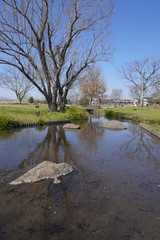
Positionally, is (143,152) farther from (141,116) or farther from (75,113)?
(141,116)

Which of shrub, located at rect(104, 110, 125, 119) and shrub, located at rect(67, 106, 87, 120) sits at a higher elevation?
shrub, located at rect(67, 106, 87, 120)

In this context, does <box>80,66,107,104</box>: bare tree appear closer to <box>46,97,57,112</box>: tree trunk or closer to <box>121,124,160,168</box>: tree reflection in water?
Result: <box>46,97,57,112</box>: tree trunk

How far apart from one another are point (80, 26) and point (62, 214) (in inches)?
685

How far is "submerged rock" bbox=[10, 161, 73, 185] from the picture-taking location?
4062 millimetres

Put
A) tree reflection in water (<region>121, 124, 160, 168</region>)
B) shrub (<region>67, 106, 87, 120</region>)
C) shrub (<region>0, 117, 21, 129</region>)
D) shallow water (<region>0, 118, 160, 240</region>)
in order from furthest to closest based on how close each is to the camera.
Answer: shrub (<region>67, 106, 87, 120</region>)
shrub (<region>0, 117, 21, 129</region>)
tree reflection in water (<region>121, 124, 160, 168</region>)
shallow water (<region>0, 118, 160, 240</region>)

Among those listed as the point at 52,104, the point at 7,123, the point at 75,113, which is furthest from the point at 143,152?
the point at 52,104

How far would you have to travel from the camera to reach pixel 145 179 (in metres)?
4.39

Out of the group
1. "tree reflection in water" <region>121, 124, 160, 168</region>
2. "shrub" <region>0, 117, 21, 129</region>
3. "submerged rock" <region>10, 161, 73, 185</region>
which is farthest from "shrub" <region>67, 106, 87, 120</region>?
"submerged rock" <region>10, 161, 73, 185</region>

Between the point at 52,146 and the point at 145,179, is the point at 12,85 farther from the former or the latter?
the point at 145,179

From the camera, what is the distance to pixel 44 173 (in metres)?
4.30

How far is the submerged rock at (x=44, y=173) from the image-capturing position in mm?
4062

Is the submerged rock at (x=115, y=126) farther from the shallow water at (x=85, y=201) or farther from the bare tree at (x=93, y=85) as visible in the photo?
the bare tree at (x=93, y=85)

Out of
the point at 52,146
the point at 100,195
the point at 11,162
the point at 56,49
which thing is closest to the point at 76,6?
the point at 56,49

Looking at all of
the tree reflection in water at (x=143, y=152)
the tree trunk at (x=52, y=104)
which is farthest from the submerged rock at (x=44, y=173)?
the tree trunk at (x=52, y=104)
